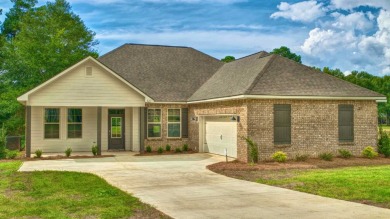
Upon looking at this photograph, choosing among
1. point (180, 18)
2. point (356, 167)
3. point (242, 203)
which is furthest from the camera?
point (180, 18)

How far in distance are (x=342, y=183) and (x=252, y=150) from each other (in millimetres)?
6158

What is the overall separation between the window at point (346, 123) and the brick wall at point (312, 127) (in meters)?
0.22

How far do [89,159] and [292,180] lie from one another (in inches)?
440

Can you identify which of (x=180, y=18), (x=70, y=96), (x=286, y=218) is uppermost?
(x=180, y=18)

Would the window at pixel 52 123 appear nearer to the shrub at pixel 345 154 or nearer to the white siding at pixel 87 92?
the white siding at pixel 87 92

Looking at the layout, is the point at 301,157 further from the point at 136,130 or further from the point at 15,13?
the point at 15,13

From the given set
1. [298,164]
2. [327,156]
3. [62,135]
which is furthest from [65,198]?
[62,135]

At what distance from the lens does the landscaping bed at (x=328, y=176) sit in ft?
36.4

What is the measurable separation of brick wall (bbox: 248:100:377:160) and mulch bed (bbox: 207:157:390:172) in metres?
0.79

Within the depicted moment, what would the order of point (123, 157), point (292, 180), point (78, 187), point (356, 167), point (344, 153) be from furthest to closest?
point (123, 157) → point (344, 153) → point (356, 167) → point (292, 180) → point (78, 187)

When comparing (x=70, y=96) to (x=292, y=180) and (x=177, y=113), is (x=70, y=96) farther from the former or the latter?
(x=292, y=180)

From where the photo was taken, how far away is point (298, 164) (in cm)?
1777

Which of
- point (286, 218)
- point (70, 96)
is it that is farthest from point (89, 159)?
point (286, 218)

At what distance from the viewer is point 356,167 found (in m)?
17.1
